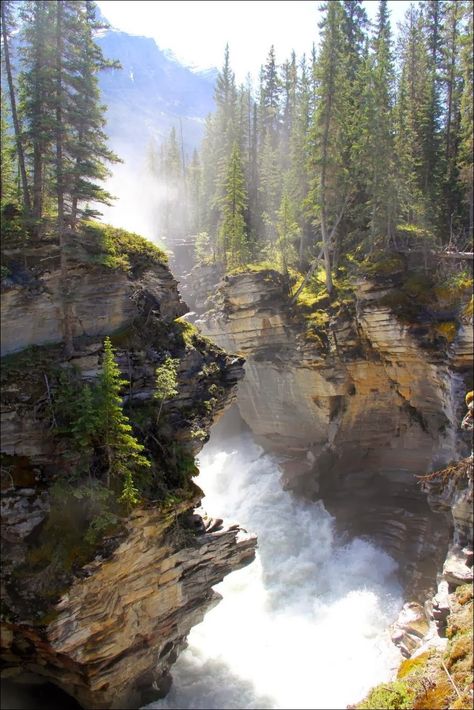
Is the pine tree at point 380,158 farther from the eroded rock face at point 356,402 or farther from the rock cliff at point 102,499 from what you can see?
the rock cliff at point 102,499

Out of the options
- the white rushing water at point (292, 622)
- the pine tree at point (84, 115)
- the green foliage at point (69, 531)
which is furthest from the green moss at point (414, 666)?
the pine tree at point (84, 115)

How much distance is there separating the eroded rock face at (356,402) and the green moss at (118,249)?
1090 cm

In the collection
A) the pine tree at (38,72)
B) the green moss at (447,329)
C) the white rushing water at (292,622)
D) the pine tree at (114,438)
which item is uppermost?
the pine tree at (38,72)

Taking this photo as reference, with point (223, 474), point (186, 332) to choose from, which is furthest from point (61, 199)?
point (223, 474)

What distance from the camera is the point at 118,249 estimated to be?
811 inches

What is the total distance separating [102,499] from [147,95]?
16292 centimetres

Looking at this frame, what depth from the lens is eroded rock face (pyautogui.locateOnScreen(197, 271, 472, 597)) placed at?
25.6m

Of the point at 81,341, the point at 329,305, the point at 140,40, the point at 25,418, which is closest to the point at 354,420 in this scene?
the point at 329,305

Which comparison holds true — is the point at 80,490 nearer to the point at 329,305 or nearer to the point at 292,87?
the point at 329,305

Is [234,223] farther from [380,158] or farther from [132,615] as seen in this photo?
[132,615]

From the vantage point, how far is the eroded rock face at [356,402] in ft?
84.1

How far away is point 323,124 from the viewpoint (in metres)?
29.3

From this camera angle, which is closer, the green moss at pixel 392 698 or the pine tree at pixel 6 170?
the green moss at pixel 392 698

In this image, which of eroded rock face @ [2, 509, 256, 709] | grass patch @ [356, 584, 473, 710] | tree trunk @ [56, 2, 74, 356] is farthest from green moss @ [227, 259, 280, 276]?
grass patch @ [356, 584, 473, 710]
